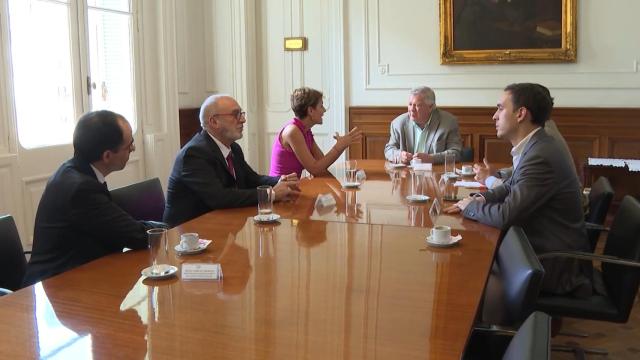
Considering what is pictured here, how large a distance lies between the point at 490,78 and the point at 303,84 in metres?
1.88

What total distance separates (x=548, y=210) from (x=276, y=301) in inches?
58.9

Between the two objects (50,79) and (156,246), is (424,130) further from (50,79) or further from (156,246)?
(156,246)

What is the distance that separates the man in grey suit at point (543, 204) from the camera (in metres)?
2.61

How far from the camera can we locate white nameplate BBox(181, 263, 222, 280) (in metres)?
1.89

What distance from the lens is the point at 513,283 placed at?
183 cm

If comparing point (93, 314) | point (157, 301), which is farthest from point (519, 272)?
point (93, 314)

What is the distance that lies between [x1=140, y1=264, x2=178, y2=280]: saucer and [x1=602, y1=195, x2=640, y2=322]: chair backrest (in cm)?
172

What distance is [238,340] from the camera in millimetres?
1459

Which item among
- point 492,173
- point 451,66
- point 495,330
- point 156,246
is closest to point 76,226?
point 156,246

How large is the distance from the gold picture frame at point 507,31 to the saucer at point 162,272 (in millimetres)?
4669

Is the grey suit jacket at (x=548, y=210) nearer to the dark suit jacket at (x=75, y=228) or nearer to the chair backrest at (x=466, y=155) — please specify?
the dark suit jacket at (x=75, y=228)

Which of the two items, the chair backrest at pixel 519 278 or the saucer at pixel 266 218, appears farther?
the saucer at pixel 266 218

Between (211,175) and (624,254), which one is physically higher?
(211,175)

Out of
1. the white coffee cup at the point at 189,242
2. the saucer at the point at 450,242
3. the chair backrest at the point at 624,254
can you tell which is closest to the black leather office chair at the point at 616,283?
the chair backrest at the point at 624,254
